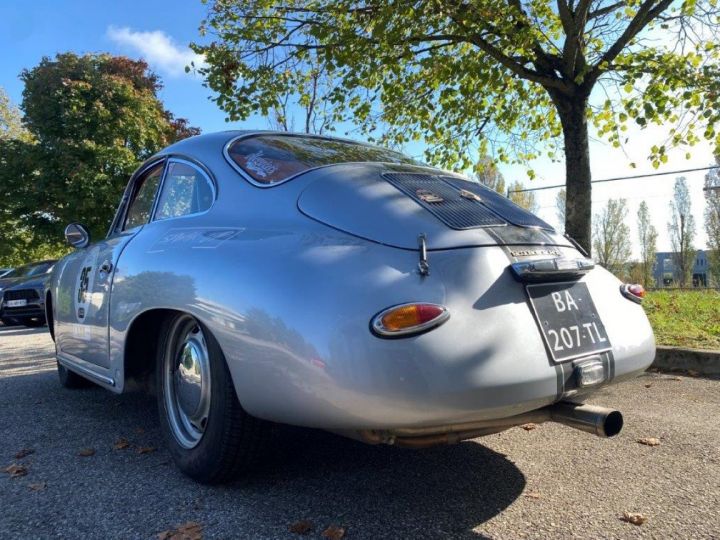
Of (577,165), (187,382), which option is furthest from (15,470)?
(577,165)

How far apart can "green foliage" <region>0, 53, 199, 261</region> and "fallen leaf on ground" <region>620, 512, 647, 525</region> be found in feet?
58.1

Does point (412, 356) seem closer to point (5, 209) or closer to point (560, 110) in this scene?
point (560, 110)

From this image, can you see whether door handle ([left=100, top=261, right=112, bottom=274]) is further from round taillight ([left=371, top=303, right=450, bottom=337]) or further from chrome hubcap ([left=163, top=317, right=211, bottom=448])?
round taillight ([left=371, top=303, right=450, bottom=337])

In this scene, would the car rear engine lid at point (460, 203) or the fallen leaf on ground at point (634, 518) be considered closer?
the fallen leaf on ground at point (634, 518)

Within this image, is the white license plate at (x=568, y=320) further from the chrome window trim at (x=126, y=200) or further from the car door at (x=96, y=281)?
the chrome window trim at (x=126, y=200)

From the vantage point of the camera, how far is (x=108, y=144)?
59.3 ft

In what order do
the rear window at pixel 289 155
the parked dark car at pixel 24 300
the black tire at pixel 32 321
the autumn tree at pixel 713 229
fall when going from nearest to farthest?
1. the rear window at pixel 289 155
2. the parked dark car at pixel 24 300
3. the black tire at pixel 32 321
4. the autumn tree at pixel 713 229

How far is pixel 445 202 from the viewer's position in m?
2.53

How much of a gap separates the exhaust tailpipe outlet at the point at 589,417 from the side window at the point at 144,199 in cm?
258

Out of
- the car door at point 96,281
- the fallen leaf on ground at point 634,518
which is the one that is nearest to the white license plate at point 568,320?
the fallen leaf on ground at point 634,518

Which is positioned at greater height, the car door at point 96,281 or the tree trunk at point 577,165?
the tree trunk at point 577,165

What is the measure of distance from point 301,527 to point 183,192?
6.22ft

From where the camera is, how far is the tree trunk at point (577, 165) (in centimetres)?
678

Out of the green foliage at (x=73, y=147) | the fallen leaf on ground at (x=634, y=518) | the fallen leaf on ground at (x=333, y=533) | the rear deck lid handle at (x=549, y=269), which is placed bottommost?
the fallen leaf on ground at (x=634, y=518)
